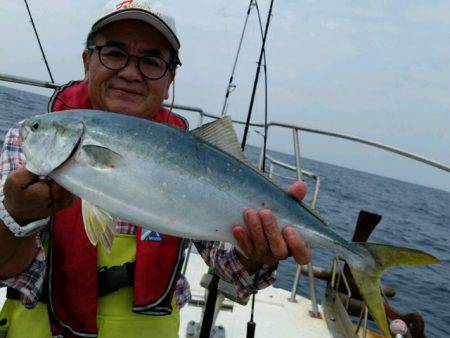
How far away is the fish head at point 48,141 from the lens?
189cm

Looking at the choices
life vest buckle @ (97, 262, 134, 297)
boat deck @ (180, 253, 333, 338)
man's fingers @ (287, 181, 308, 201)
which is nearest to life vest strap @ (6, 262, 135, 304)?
life vest buckle @ (97, 262, 134, 297)

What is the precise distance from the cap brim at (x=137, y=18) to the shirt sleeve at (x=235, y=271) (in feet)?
4.46

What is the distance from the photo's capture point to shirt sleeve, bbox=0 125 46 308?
2250mm

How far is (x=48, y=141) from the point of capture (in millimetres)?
1966

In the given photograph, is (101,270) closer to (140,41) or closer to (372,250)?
(140,41)

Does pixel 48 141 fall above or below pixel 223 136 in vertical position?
below

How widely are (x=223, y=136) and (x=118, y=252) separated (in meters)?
0.98

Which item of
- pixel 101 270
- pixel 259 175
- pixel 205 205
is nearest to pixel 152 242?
pixel 101 270

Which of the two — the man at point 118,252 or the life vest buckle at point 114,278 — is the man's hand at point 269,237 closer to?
the man at point 118,252

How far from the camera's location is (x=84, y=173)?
1.94m

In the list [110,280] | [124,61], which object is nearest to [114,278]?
[110,280]

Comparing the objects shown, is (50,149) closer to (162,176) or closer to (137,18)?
(162,176)

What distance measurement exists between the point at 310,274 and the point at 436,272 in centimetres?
1185

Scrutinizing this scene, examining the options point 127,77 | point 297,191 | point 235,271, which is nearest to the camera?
point 297,191
